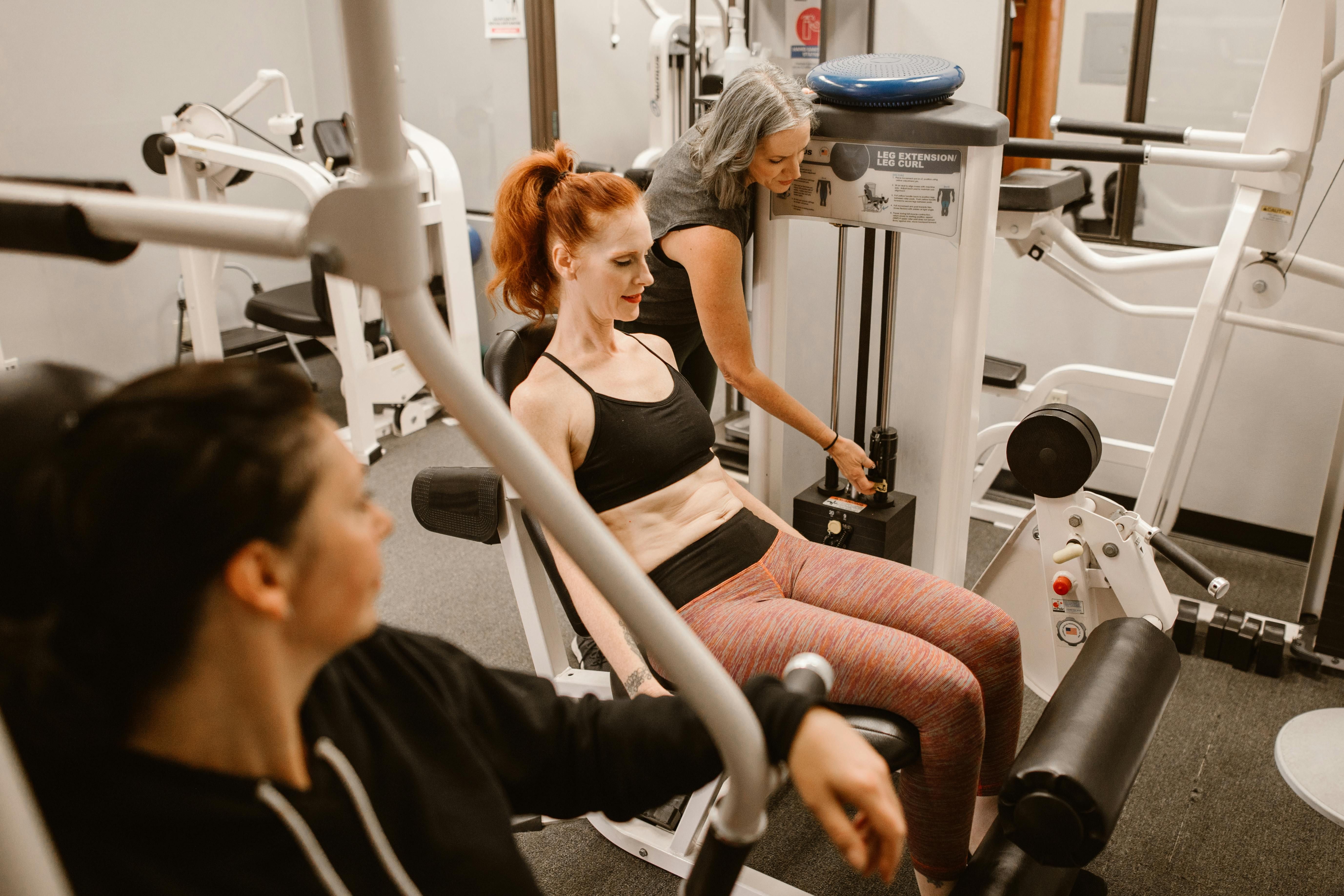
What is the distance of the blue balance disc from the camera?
1868 millimetres

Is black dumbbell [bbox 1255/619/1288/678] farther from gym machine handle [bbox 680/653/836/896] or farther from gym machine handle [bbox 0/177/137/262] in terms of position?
gym machine handle [bbox 0/177/137/262]

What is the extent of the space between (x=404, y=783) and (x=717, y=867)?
26cm

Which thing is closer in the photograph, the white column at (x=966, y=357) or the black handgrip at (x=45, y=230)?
the black handgrip at (x=45, y=230)

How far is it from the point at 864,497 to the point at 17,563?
1.82 meters

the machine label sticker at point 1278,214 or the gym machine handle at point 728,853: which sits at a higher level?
the machine label sticker at point 1278,214

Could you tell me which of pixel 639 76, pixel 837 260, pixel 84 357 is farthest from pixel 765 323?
pixel 84 357

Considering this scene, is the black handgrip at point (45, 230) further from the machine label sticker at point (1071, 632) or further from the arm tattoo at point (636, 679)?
the machine label sticker at point (1071, 632)

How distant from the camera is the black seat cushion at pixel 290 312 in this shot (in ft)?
12.2

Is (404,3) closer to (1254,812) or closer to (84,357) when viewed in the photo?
(84,357)

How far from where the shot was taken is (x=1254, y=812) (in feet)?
6.60

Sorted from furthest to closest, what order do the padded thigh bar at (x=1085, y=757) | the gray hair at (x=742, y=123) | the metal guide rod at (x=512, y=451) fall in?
the gray hair at (x=742, y=123), the padded thigh bar at (x=1085, y=757), the metal guide rod at (x=512, y=451)

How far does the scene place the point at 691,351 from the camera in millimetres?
2426

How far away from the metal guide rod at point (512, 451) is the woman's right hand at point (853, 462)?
139 centimetres

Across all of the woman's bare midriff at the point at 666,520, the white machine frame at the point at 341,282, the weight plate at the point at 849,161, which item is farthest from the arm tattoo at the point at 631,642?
the white machine frame at the point at 341,282
